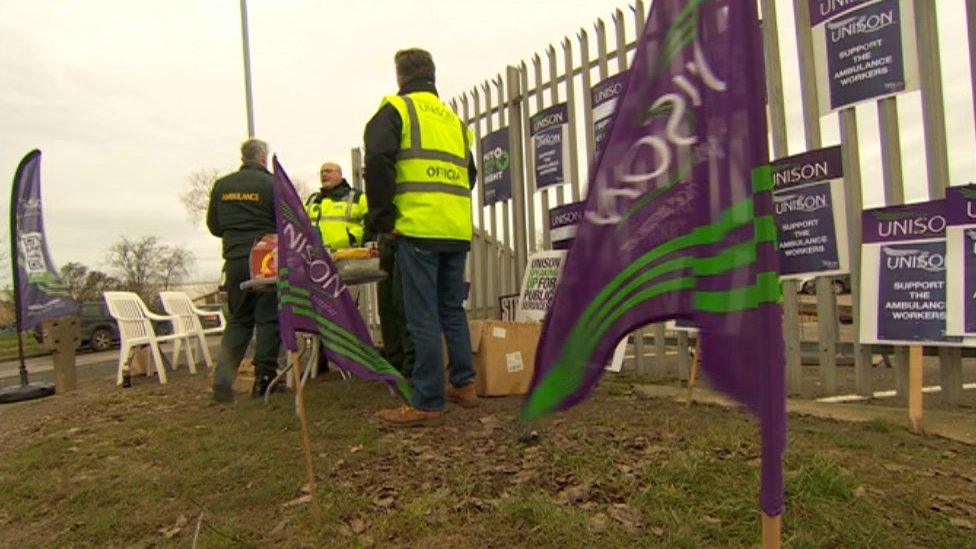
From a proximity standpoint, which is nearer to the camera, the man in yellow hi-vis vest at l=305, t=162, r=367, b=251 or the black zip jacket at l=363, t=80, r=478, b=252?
the black zip jacket at l=363, t=80, r=478, b=252

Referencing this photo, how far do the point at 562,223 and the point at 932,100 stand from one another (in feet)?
9.18

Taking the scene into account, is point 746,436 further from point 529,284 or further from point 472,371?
point 529,284

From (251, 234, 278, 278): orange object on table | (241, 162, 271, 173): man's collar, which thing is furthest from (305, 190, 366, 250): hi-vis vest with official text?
(251, 234, 278, 278): orange object on table

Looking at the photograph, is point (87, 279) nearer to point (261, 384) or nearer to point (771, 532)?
point (261, 384)

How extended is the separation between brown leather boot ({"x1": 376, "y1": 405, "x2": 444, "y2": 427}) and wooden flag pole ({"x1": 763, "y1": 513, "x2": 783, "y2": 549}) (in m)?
2.49

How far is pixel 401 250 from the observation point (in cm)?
363

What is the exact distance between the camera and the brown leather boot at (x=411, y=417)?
3527 mm

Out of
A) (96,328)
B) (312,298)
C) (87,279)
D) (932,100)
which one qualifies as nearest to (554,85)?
(932,100)

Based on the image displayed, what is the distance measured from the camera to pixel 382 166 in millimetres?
3465

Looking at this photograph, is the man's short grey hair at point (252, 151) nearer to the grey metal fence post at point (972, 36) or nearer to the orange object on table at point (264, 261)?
the orange object on table at point (264, 261)

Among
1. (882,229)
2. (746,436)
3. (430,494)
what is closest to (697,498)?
(746,436)

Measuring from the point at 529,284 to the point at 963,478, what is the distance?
347 centimetres

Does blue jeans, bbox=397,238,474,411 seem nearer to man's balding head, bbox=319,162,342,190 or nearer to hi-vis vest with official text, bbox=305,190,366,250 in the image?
hi-vis vest with official text, bbox=305,190,366,250

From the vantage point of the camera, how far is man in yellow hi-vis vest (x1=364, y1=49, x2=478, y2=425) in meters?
3.51
